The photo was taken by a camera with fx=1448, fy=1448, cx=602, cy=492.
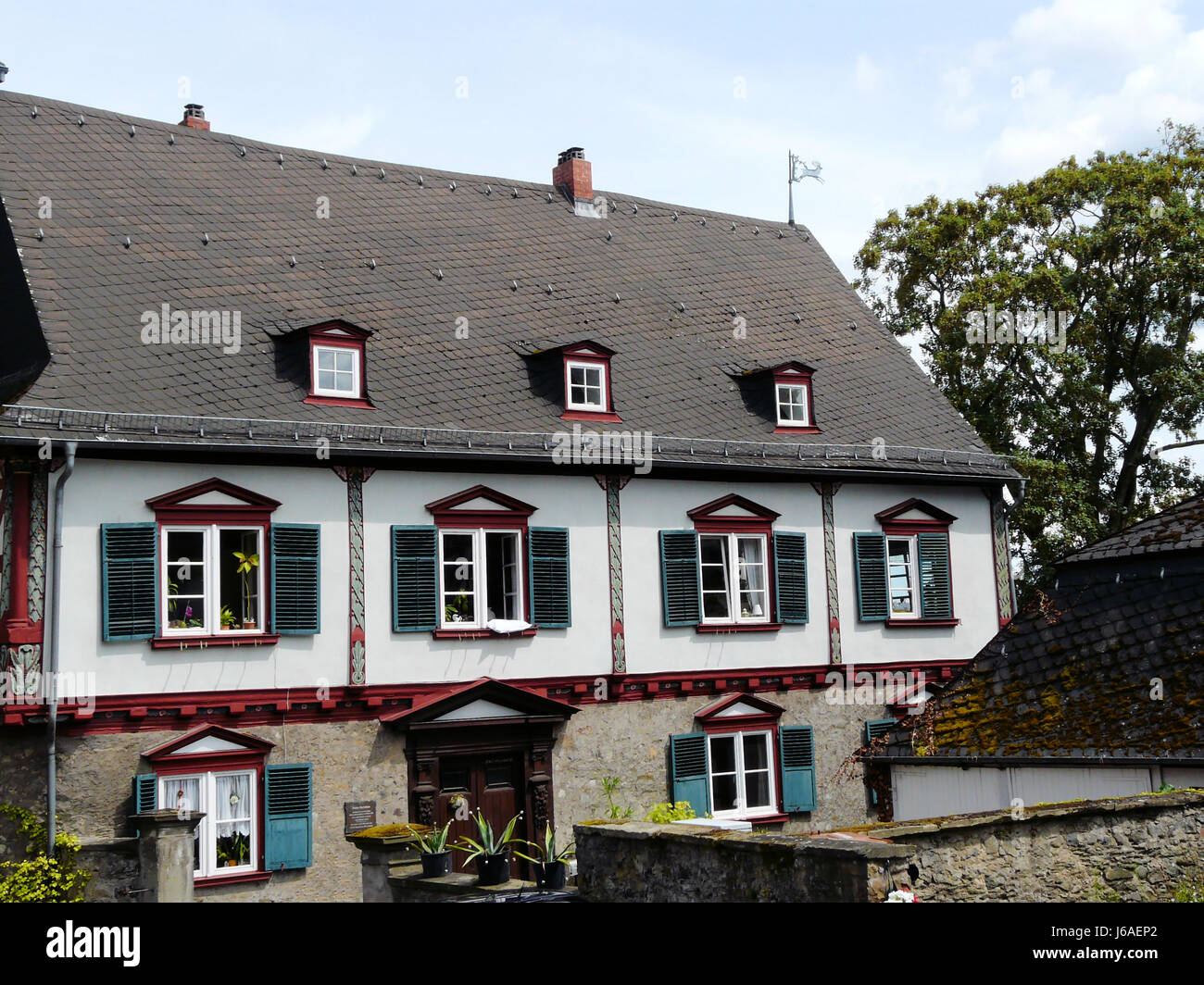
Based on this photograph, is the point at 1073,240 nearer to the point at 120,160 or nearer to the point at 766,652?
the point at 766,652

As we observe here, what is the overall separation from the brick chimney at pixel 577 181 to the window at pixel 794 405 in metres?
5.78

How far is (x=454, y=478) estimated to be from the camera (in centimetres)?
2005

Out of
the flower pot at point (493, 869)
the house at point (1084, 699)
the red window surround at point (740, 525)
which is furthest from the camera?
the red window surround at point (740, 525)

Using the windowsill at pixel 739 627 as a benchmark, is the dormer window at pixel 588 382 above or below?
above

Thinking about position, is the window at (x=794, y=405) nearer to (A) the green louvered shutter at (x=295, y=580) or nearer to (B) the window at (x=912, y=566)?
(B) the window at (x=912, y=566)

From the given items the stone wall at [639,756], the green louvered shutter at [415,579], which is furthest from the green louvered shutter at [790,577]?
the green louvered shutter at [415,579]

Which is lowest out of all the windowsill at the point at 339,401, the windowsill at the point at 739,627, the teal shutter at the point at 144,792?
the teal shutter at the point at 144,792

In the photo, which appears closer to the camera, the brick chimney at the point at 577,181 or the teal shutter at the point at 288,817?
the teal shutter at the point at 288,817

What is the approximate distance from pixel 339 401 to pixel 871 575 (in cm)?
918

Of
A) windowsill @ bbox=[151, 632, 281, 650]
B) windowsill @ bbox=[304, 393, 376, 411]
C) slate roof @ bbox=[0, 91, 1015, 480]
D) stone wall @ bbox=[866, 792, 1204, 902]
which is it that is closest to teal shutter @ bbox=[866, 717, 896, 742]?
slate roof @ bbox=[0, 91, 1015, 480]

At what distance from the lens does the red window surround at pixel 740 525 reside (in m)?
22.0

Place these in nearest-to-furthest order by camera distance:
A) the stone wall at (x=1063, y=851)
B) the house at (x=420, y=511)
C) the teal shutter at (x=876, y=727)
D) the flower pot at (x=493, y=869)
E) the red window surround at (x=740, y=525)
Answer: the stone wall at (x=1063, y=851), the flower pot at (x=493, y=869), the house at (x=420, y=511), the red window surround at (x=740, y=525), the teal shutter at (x=876, y=727)
